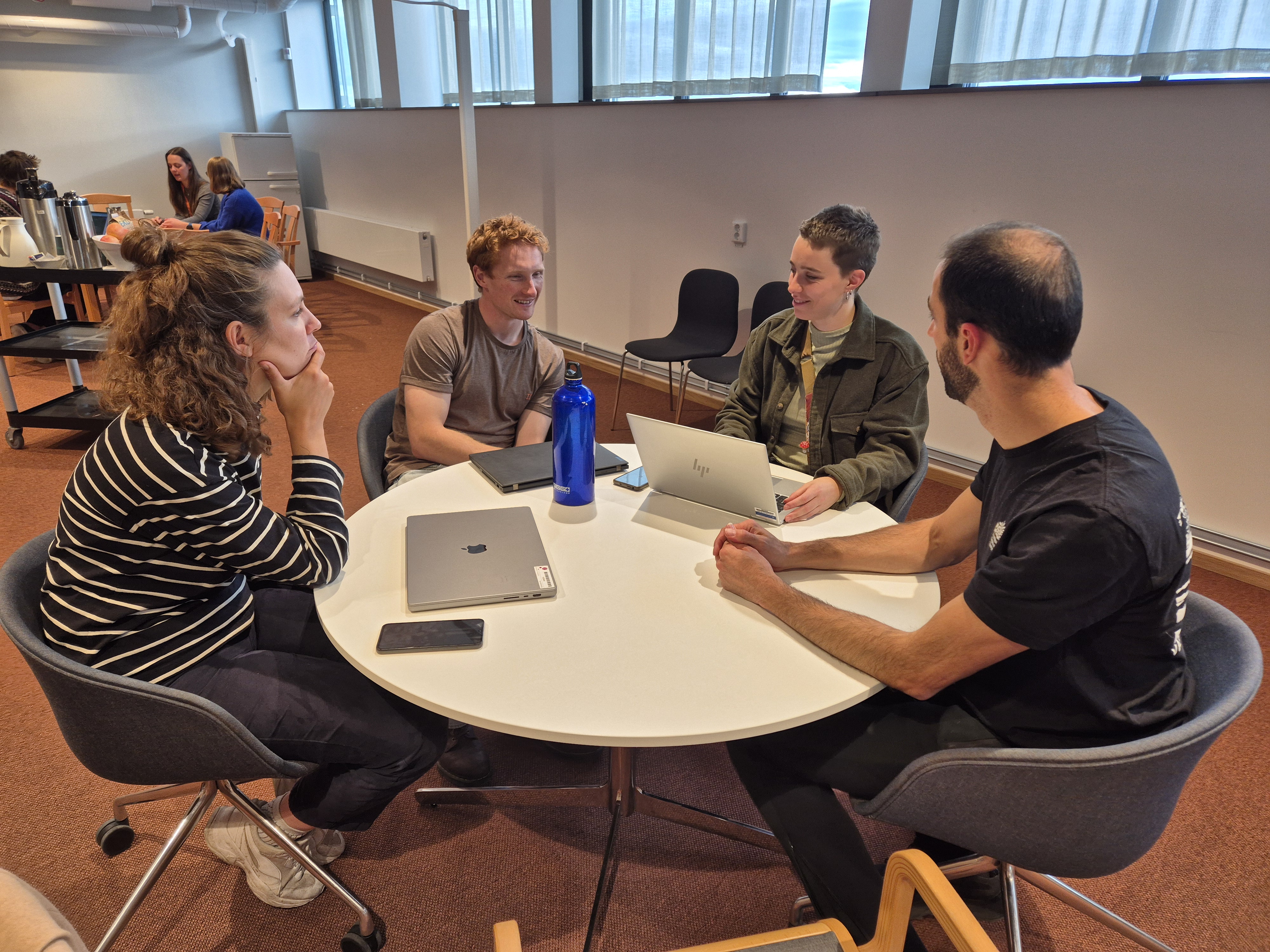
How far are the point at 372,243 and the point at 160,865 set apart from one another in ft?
21.6

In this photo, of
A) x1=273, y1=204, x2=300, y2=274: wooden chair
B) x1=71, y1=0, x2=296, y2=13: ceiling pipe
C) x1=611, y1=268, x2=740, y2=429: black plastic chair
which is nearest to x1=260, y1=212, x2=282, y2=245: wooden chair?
x1=273, y1=204, x2=300, y2=274: wooden chair

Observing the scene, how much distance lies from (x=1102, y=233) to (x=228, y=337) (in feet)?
9.79

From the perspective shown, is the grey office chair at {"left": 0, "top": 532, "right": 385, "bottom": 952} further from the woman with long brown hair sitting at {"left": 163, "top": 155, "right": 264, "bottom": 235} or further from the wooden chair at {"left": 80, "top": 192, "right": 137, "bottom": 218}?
the wooden chair at {"left": 80, "top": 192, "right": 137, "bottom": 218}

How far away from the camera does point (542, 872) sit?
1.59 metres

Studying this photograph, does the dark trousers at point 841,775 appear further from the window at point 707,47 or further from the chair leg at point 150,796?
the window at point 707,47

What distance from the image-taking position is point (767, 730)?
100cm

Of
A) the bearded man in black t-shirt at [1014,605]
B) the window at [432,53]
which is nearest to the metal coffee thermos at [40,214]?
the window at [432,53]

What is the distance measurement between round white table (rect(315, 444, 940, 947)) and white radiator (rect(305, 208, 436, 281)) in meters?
5.38

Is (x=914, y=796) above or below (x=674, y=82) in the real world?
below

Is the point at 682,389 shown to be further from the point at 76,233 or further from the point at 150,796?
the point at 76,233

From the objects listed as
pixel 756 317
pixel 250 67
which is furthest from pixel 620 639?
pixel 250 67

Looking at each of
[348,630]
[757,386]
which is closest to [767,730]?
[348,630]

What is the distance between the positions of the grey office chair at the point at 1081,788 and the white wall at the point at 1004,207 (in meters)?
2.05

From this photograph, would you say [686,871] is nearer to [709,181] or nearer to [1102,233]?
[1102,233]
